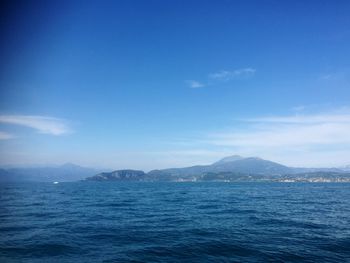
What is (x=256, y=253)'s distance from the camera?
77.5ft

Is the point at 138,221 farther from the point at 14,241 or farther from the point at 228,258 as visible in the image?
the point at 228,258

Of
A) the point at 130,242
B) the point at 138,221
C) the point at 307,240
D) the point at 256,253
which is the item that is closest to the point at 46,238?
the point at 130,242

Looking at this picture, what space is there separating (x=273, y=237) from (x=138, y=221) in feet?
57.8

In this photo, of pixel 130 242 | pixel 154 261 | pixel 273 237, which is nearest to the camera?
pixel 154 261

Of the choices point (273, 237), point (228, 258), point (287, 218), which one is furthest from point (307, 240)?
point (287, 218)

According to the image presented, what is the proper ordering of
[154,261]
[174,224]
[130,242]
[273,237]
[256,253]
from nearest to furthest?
1. [154,261]
2. [256,253]
3. [130,242]
4. [273,237]
5. [174,224]

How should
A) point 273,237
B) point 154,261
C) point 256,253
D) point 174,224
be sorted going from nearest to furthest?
1. point 154,261
2. point 256,253
3. point 273,237
4. point 174,224

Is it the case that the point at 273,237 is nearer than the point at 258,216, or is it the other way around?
the point at 273,237

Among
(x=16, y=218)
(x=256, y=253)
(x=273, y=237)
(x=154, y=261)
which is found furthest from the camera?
(x=16, y=218)

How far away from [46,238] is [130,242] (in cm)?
871

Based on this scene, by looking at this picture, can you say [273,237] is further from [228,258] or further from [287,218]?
[287,218]

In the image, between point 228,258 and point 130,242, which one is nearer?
point 228,258

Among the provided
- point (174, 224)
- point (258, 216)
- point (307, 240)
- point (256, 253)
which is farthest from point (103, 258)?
point (258, 216)

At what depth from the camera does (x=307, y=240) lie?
27812 mm
